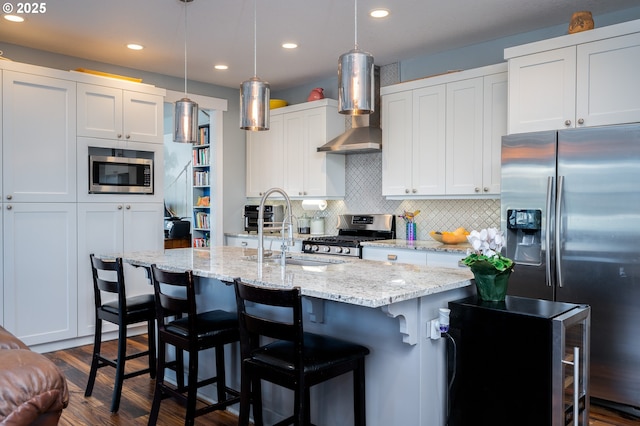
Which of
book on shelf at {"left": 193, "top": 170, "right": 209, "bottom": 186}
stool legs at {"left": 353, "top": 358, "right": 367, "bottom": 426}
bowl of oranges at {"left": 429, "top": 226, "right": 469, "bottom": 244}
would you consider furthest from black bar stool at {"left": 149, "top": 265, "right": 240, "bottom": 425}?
book on shelf at {"left": 193, "top": 170, "right": 209, "bottom": 186}

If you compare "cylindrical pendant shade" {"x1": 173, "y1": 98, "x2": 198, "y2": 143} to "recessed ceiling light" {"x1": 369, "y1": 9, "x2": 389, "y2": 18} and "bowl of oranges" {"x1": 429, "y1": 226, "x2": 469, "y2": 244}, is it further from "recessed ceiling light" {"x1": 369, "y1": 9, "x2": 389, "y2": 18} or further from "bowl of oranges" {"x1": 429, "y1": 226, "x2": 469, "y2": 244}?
"bowl of oranges" {"x1": 429, "y1": 226, "x2": 469, "y2": 244}

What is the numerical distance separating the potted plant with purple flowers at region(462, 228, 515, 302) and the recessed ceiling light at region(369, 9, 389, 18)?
6.94 ft

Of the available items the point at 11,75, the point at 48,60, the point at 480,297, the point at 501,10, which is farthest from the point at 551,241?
the point at 48,60

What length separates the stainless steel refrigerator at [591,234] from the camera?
2.91m

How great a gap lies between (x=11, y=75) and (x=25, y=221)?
1.19m

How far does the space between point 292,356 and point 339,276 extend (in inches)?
19.8

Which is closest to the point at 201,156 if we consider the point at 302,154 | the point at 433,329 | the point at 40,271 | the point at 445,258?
the point at 302,154

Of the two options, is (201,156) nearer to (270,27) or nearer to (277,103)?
(277,103)

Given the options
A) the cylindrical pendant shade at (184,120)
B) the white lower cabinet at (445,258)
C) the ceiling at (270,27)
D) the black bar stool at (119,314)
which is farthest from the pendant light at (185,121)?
the white lower cabinet at (445,258)

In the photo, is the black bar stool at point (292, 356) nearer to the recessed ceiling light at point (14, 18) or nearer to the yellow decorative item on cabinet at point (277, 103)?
the recessed ceiling light at point (14, 18)

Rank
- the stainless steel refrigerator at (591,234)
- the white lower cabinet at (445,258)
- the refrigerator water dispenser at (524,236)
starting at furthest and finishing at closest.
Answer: the white lower cabinet at (445,258) < the refrigerator water dispenser at (524,236) < the stainless steel refrigerator at (591,234)

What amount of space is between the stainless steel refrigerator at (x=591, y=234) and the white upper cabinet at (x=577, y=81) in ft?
0.80

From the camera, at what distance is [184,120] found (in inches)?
129

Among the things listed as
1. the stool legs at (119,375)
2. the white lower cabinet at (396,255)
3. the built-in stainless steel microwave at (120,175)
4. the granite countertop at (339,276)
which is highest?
the built-in stainless steel microwave at (120,175)
